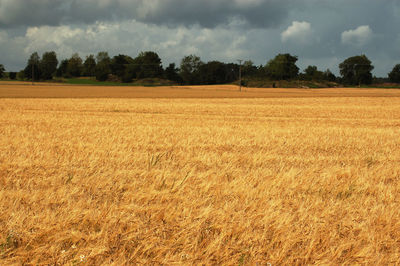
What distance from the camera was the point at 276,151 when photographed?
10.5 meters

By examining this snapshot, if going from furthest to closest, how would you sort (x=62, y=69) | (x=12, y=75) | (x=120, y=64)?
(x=12, y=75)
(x=62, y=69)
(x=120, y=64)

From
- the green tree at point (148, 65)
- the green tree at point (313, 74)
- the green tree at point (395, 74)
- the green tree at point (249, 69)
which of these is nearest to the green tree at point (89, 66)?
the green tree at point (148, 65)

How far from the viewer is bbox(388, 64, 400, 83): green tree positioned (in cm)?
13525

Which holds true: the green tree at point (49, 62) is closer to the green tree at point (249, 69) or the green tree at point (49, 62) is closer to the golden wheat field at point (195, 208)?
the green tree at point (249, 69)

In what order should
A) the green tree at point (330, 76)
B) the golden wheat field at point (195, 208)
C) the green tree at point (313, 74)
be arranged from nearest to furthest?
1. the golden wheat field at point (195, 208)
2. the green tree at point (313, 74)
3. the green tree at point (330, 76)

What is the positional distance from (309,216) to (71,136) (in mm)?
10297

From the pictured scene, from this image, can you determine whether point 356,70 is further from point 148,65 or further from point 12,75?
point 12,75

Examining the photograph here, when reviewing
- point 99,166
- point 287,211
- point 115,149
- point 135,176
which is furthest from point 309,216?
point 115,149

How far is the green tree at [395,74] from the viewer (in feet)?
444

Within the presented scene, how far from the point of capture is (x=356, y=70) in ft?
420

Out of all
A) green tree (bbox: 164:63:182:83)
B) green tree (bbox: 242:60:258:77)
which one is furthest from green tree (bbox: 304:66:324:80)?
green tree (bbox: 164:63:182:83)

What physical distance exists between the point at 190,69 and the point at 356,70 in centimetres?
5593

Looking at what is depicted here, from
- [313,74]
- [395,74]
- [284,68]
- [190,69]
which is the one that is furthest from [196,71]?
[395,74]

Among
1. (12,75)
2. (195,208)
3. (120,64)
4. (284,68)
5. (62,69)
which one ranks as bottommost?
(195,208)
